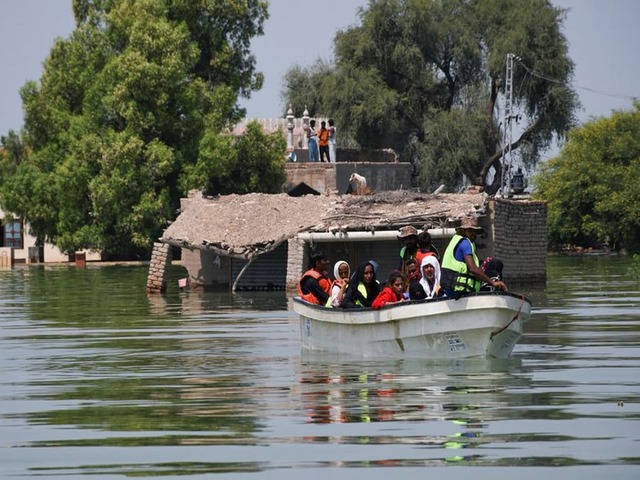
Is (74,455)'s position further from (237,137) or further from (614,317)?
→ (237,137)

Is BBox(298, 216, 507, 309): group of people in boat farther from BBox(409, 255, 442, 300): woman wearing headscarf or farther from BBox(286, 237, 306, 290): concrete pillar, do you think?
BBox(286, 237, 306, 290): concrete pillar

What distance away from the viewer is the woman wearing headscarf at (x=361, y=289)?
21.1 meters

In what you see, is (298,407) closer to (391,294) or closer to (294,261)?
(391,294)

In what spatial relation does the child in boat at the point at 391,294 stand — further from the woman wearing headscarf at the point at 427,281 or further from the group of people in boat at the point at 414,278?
the woman wearing headscarf at the point at 427,281

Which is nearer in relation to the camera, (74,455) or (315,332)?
(74,455)

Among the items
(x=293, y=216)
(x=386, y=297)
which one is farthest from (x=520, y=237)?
(x=386, y=297)

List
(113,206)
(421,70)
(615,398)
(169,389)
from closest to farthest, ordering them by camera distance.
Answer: (615,398) → (169,389) → (113,206) → (421,70)

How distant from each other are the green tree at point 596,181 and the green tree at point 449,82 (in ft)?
4.93

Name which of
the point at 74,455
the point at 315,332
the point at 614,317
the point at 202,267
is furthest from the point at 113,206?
the point at 74,455

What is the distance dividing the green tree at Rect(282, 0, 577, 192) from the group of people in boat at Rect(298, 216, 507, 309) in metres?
53.5

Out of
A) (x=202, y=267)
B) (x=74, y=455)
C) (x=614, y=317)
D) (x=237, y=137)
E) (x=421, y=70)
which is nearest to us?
(x=74, y=455)

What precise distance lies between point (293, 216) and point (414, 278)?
22044 mm

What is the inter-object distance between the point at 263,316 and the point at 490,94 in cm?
4972

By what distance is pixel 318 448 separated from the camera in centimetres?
1341
